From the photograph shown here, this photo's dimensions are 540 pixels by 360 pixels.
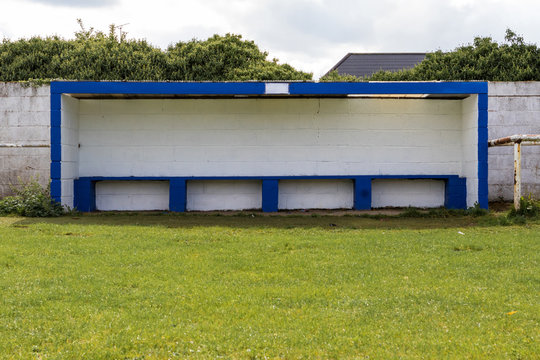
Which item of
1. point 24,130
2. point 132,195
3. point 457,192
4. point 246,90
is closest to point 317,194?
point 246,90

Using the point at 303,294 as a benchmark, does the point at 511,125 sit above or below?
above

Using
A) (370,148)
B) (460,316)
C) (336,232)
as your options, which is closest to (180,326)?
(460,316)

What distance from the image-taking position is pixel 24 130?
1166cm

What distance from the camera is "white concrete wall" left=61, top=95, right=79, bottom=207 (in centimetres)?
1039

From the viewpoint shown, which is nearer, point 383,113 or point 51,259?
point 51,259

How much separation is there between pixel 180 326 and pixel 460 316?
2.13 metres

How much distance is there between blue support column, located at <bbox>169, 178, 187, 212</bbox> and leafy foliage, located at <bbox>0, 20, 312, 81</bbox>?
4.61 metres

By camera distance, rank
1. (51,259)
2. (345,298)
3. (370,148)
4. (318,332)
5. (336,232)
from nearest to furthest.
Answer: (318,332) → (345,298) → (51,259) → (336,232) → (370,148)

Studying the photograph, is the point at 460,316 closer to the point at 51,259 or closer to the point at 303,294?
the point at 303,294

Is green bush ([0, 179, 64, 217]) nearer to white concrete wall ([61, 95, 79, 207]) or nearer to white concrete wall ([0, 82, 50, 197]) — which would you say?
white concrete wall ([61, 95, 79, 207])

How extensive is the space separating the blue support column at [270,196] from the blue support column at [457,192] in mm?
3917

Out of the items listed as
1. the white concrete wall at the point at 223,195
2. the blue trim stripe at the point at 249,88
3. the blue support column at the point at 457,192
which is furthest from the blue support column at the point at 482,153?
the white concrete wall at the point at 223,195

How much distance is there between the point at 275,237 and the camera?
744 centimetres

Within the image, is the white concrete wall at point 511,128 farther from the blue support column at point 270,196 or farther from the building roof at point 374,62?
the building roof at point 374,62
